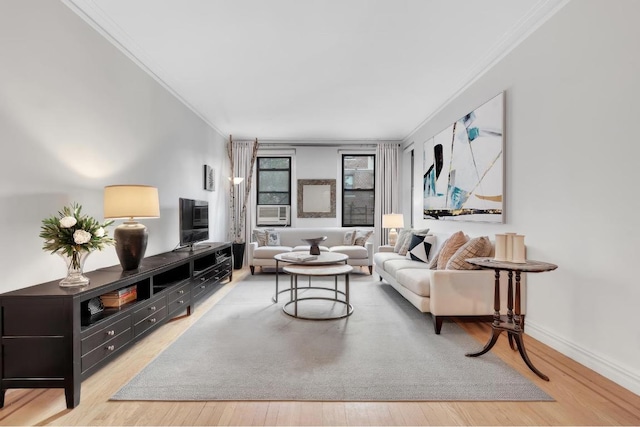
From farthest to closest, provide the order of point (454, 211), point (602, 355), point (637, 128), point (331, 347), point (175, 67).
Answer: point (454, 211) < point (175, 67) < point (331, 347) < point (602, 355) < point (637, 128)

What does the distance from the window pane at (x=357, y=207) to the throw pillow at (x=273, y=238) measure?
5.15 ft

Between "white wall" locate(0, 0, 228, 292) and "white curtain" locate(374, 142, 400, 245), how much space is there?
173 inches

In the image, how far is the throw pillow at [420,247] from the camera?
168 inches

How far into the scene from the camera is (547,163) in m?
2.60

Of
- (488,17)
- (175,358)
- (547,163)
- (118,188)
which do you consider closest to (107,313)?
(175,358)

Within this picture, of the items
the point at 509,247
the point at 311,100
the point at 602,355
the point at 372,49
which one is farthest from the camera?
the point at 311,100

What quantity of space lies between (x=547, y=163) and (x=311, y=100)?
9.85 feet

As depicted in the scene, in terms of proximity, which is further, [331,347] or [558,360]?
[331,347]

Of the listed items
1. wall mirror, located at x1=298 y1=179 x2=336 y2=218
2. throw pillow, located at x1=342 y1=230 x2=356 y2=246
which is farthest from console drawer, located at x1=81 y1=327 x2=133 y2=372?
wall mirror, located at x1=298 y1=179 x2=336 y2=218

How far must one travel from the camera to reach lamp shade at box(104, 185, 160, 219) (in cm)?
253

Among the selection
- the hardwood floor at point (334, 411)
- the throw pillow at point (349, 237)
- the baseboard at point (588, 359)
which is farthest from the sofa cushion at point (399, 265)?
the hardwood floor at point (334, 411)

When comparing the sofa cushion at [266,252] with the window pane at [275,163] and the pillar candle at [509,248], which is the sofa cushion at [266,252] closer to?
the window pane at [275,163]

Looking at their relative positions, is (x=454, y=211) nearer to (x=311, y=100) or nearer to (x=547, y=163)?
(x=547, y=163)

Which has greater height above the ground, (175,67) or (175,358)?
(175,67)
